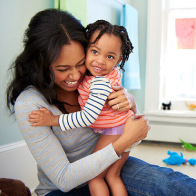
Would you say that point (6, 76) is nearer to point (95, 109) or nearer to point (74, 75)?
point (74, 75)

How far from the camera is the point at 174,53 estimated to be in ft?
10.6

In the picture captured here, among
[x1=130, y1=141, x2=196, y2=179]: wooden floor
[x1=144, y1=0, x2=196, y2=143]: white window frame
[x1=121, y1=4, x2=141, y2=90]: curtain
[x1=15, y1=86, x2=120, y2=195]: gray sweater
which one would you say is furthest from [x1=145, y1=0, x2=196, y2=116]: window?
[x1=15, y1=86, x2=120, y2=195]: gray sweater

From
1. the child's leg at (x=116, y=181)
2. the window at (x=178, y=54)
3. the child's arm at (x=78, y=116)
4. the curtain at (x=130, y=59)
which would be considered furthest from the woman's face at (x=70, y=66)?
the window at (x=178, y=54)

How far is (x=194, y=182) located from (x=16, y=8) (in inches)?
57.7

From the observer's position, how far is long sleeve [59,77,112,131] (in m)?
0.94

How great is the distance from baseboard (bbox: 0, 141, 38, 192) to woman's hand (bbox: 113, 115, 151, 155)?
3.07 feet

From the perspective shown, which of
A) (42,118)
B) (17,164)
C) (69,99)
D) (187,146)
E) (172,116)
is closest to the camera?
(42,118)

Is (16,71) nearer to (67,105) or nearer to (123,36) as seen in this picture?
(67,105)

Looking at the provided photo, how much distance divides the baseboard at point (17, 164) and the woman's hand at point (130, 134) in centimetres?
94

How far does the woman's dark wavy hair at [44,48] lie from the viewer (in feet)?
3.11

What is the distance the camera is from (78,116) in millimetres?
948

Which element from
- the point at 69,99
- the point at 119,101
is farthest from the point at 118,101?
the point at 69,99

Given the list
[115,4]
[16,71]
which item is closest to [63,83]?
[16,71]

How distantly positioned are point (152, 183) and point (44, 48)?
0.75 metres
